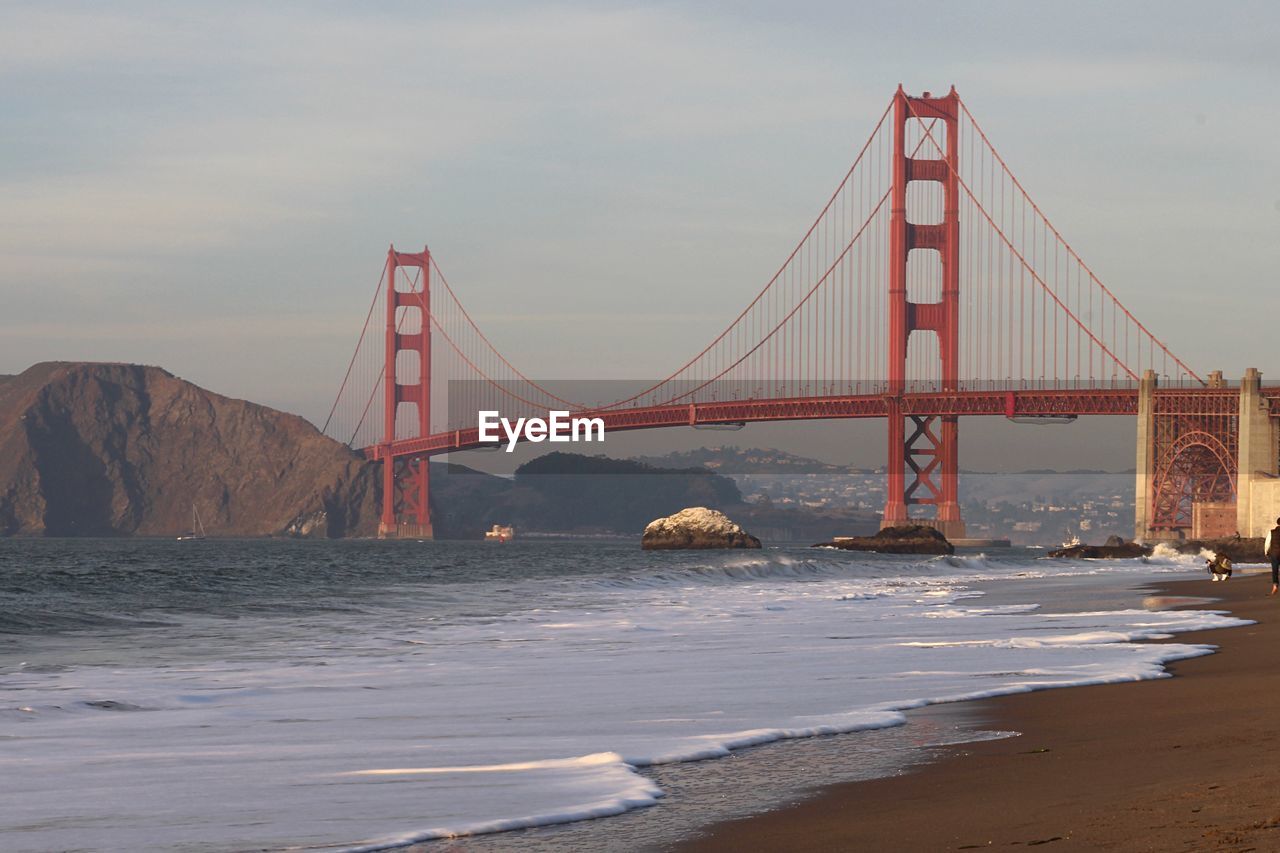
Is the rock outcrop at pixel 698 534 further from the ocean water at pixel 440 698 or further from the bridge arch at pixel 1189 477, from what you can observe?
the ocean water at pixel 440 698

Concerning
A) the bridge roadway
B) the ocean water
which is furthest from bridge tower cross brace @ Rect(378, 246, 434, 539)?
the ocean water

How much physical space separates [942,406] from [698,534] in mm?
14189

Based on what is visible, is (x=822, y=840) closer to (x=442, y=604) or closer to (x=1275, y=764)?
(x=1275, y=764)

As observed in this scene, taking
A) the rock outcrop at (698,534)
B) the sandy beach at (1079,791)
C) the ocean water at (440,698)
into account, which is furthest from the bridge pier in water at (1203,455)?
the sandy beach at (1079,791)

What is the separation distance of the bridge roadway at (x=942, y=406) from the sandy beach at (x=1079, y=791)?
67.9 metres

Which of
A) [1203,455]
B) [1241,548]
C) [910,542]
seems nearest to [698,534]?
[910,542]

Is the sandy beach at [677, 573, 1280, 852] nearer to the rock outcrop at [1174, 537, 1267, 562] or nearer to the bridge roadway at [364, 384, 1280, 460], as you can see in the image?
the rock outcrop at [1174, 537, 1267, 562]

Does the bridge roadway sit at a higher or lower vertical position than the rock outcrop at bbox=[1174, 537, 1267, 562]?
higher

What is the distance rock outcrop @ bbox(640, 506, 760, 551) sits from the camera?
83812 millimetres

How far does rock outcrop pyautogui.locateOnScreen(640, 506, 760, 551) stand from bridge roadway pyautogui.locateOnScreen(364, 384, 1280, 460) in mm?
5345

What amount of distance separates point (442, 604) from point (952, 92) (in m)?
68.3

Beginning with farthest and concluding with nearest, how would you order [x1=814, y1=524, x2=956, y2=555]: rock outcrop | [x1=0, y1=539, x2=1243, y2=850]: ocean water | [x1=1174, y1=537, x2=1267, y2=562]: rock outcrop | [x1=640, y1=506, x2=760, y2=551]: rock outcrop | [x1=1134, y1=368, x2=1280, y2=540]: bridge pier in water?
[x1=640, y1=506, x2=760, y2=551]: rock outcrop → [x1=814, y1=524, x2=956, y2=555]: rock outcrop → [x1=1134, y1=368, x2=1280, y2=540]: bridge pier in water → [x1=1174, y1=537, x2=1267, y2=562]: rock outcrop → [x1=0, y1=539, x2=1243, y2=850]: ocean water

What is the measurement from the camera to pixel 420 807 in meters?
6.78

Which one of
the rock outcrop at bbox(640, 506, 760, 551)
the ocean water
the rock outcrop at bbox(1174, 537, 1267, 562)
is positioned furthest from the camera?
the rock outcrop at bbox(640, 506, 760, 551)
